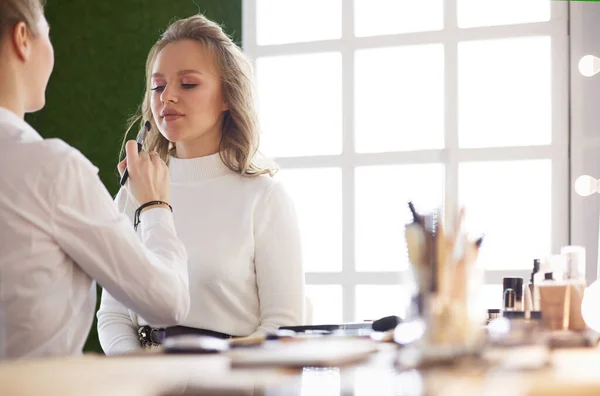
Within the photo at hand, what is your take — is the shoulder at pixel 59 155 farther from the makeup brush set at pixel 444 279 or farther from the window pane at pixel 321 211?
the window pane at pixel 321 211

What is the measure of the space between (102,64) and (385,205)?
1480 mm

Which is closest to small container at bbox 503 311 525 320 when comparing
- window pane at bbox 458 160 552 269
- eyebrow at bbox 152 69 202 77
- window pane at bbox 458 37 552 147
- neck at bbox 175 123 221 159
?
neck at bbox 175 123 221 159

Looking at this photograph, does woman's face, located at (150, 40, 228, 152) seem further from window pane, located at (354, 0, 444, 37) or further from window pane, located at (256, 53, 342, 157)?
window pane, located at (354, 0, 444, 37)

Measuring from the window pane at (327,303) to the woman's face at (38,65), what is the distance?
6.93 ft

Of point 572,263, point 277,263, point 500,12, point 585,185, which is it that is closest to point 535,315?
point 572,263

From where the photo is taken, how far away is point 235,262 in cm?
224

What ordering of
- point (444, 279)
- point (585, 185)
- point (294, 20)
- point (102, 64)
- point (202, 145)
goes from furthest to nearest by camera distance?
point (102, 64) → point (294, 20) → point (585, 185) → point (202, 145) → point (444, 279)

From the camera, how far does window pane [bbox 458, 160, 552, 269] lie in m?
3.36

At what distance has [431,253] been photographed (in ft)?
4.11

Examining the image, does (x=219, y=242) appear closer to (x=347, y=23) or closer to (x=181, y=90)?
(x=181, y=90)

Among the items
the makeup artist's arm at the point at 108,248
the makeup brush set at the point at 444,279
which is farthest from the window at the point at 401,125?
the makeup brush set at the point at 444,279

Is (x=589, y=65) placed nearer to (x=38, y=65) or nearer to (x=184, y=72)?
(x=184, y=72)

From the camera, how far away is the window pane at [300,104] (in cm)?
371

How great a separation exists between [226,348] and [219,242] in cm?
88
